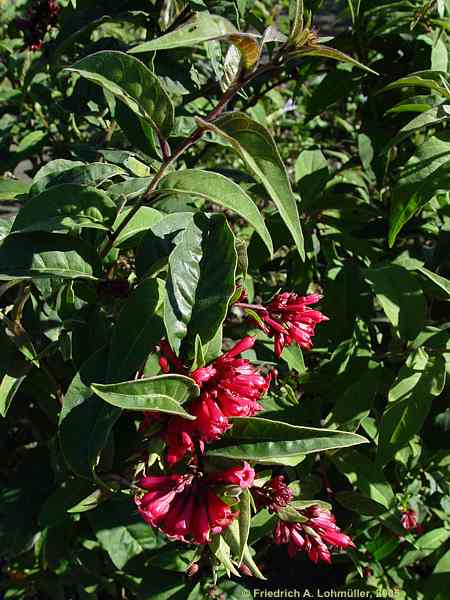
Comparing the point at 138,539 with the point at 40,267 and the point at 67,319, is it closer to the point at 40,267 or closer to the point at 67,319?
the point at 67,319

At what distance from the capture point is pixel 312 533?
3.05ft

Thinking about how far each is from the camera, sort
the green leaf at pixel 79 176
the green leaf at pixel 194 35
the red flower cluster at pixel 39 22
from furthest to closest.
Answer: the red flower cluster at pixel 39 22 < the green leaf at pixel 79 176 < the green leaf at pixel 194 35

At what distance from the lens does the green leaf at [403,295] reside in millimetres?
1278

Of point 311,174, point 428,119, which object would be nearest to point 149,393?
point 428,119

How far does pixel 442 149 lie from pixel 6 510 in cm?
116

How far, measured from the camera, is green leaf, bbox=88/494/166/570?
123 centimetres

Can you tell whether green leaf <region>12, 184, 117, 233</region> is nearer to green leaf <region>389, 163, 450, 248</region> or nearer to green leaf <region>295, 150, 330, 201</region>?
green leaf <region>389, 163, 450, 248</region>

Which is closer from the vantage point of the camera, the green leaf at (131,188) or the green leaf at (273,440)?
the green leaf at (273,440)

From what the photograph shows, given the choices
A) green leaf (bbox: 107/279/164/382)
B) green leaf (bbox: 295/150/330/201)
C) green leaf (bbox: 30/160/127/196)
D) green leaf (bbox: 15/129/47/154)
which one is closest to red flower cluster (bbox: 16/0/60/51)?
green leaf (bbox: 15/129/47/154)

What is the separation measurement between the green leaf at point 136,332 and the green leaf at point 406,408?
589 mm

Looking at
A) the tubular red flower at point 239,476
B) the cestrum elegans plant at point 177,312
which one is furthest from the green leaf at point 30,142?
the tubular red flower at point 239,476

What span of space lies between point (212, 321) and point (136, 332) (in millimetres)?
107

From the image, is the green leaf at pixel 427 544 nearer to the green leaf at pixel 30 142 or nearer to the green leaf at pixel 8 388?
the green leaf at pixel 8 388

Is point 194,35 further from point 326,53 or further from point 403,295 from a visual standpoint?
point 403,295
